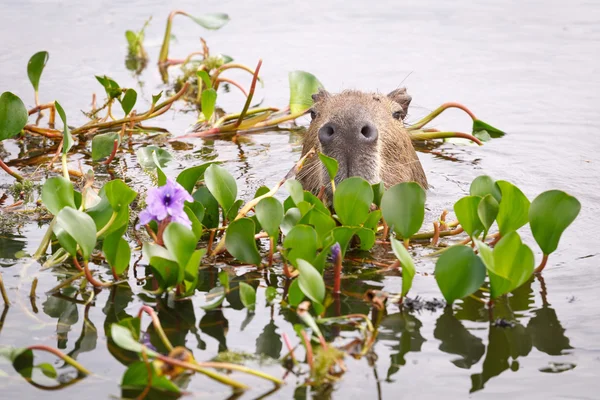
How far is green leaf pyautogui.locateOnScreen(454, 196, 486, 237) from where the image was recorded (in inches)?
156

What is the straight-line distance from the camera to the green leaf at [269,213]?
3951 mm

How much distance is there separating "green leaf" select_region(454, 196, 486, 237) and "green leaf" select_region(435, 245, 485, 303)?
17.8 inches

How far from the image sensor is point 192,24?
370 inches

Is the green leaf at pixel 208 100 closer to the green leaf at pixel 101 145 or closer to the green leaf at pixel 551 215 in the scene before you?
the green leaf at pixel 101 145

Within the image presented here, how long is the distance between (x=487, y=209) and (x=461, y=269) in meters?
0.49

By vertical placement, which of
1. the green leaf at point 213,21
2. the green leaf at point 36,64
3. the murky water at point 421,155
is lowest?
the murky water at point 421,155

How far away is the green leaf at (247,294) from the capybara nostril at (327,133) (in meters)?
1.09

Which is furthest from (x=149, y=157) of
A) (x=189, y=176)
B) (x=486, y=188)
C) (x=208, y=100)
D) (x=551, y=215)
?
(x=551, y=215)

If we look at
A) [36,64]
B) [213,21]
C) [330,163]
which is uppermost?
[213,21]

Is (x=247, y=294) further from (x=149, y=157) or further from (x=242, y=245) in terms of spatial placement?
(x=149, y=157)

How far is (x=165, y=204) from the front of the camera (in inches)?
146

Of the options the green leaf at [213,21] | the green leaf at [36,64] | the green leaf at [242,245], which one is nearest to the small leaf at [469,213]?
the green leaf at [242,245]

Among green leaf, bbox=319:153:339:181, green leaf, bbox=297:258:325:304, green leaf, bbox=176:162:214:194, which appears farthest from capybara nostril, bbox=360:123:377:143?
green leaf, bbox=297:258:325:304

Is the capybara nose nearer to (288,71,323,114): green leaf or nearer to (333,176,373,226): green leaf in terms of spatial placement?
(333,176,373,226): green leaf
